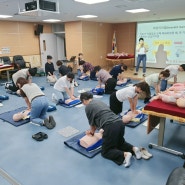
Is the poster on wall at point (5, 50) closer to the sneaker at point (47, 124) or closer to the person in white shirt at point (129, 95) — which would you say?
the sneaker at point (47, 124)

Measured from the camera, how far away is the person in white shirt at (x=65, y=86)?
14.5 feet

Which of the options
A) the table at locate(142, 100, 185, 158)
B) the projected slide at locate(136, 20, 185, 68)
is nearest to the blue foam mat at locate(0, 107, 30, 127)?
the table at locate(142, 100, 185, 158)

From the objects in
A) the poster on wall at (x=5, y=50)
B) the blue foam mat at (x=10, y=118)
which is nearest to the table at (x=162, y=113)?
the blue foam mat at (x=10, y=118)

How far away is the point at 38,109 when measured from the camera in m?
3.44

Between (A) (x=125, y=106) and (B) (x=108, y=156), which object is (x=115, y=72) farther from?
(B) (x=108, y=156)

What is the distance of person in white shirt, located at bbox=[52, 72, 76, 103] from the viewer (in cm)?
441

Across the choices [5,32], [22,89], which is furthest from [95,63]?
[22,89]

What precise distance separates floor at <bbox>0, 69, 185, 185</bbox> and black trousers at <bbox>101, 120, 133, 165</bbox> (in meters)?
0.10

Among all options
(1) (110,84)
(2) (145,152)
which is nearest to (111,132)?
(2) (145,152)

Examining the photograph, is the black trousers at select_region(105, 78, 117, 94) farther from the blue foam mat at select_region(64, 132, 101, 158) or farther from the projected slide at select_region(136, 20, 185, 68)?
the projected slide at select_region(136, 20, 185, 68)

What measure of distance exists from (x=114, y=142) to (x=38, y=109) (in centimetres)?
164

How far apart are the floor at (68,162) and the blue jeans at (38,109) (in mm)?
158

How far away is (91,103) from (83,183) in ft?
3.09

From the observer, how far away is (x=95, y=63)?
9492 millimetres
